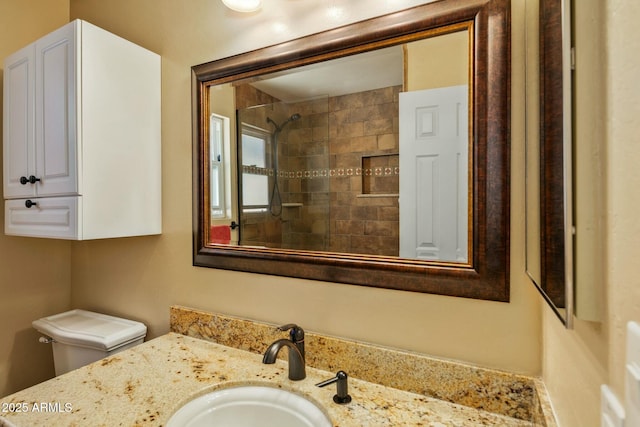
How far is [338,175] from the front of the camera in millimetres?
1084

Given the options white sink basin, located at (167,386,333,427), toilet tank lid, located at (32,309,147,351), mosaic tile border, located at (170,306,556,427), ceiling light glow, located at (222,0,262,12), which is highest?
ceiling light glow, located at (222,0,262,12)

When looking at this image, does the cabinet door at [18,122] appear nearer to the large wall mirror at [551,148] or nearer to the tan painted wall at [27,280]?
the tan painted wall at [27,280]

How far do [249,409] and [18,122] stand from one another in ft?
4.86

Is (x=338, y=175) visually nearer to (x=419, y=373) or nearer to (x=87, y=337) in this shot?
(x=419, y=373)

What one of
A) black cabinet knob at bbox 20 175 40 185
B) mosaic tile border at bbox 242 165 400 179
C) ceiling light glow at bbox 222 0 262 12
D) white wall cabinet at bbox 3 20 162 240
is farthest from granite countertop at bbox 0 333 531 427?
ceiling light glow at bbox 222 0 262 12

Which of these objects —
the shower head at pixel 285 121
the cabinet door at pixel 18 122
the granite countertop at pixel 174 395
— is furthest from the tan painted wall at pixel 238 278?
the cabinet door at pixel 18 122

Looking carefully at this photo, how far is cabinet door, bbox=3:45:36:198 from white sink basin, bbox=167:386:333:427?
1.12 m

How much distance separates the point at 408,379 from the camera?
0.94 m

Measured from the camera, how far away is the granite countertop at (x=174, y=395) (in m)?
0.82

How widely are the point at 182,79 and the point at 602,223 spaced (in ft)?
4.82

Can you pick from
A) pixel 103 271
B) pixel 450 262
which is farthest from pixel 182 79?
pixel 450 262

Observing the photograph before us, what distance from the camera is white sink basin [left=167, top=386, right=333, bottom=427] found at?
90 centimetres

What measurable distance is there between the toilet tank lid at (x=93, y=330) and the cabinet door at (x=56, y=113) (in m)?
0.57

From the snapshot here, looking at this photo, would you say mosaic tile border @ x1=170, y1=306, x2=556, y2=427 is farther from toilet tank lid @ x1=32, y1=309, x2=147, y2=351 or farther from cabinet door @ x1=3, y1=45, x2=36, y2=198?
cabinet door @ x1=3, y1=45, x2=36, y2=198
